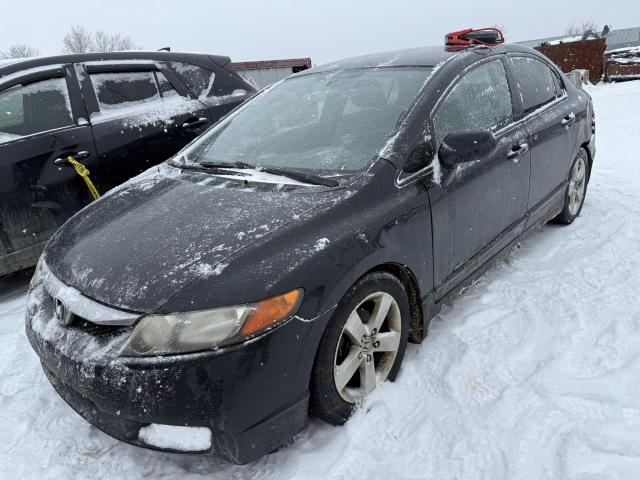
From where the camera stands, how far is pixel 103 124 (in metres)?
3.71

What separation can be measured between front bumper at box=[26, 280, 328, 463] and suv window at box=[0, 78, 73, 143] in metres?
2.17

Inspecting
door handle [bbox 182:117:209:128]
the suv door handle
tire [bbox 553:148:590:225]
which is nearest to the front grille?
the suv door handle

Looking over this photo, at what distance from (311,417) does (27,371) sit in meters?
1.60

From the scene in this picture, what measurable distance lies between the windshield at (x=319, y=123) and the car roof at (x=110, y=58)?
1483 mm

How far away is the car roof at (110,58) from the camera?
3500 mm

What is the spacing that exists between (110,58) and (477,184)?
9.93 ft

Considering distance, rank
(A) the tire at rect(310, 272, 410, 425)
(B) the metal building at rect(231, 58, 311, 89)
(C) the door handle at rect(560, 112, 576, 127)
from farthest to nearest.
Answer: (B) the metal building at rect(231, 58, 311, 89), (C) the door handle at rect(560, 112, 576, 127), (A) the tire at rect(310, 272, 410, 425)

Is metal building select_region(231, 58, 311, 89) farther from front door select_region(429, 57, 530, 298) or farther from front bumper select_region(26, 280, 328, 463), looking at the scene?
front bumper select_region(26, 280, 328, 463)

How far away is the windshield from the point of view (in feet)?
8.02

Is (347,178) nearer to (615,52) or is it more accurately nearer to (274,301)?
(274,301)

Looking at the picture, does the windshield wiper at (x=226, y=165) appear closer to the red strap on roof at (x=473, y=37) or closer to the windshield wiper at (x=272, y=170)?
the windshield wiper at (x=272, y=170)

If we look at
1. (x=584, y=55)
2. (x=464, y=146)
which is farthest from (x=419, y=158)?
(x=584, y=55)

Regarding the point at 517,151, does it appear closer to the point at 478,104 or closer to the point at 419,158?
the point at 478,104

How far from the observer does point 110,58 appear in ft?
12.9
